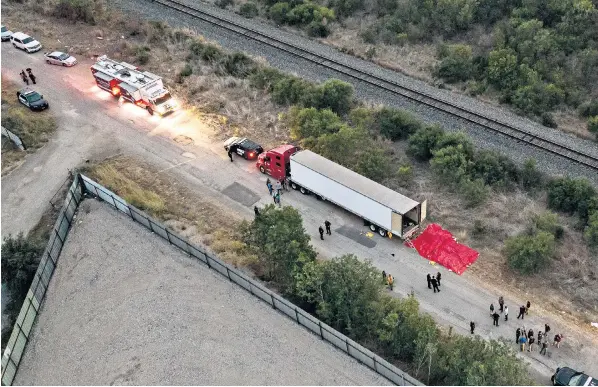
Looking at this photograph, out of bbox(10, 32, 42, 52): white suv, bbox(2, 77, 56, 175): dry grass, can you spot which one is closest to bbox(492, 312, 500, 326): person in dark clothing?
bbox(2, 77, 56, 175): dry grass

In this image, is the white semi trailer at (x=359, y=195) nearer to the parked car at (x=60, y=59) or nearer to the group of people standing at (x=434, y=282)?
the group of people standing at (x=434, y=282)

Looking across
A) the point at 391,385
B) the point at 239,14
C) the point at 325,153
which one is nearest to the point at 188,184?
the point at 325,153

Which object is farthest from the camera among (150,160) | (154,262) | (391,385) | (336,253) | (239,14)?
(239,14)

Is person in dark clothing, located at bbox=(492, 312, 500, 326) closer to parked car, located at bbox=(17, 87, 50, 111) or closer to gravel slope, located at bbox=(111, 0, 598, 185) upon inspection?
gravel slope, located at bbox=(111, 0, 598, 185)

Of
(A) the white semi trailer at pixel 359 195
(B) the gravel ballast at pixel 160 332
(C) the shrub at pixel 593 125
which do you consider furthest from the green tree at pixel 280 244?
(C) the shrub at pixel 593 125

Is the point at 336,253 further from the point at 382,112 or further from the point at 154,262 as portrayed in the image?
the point at 382,112
